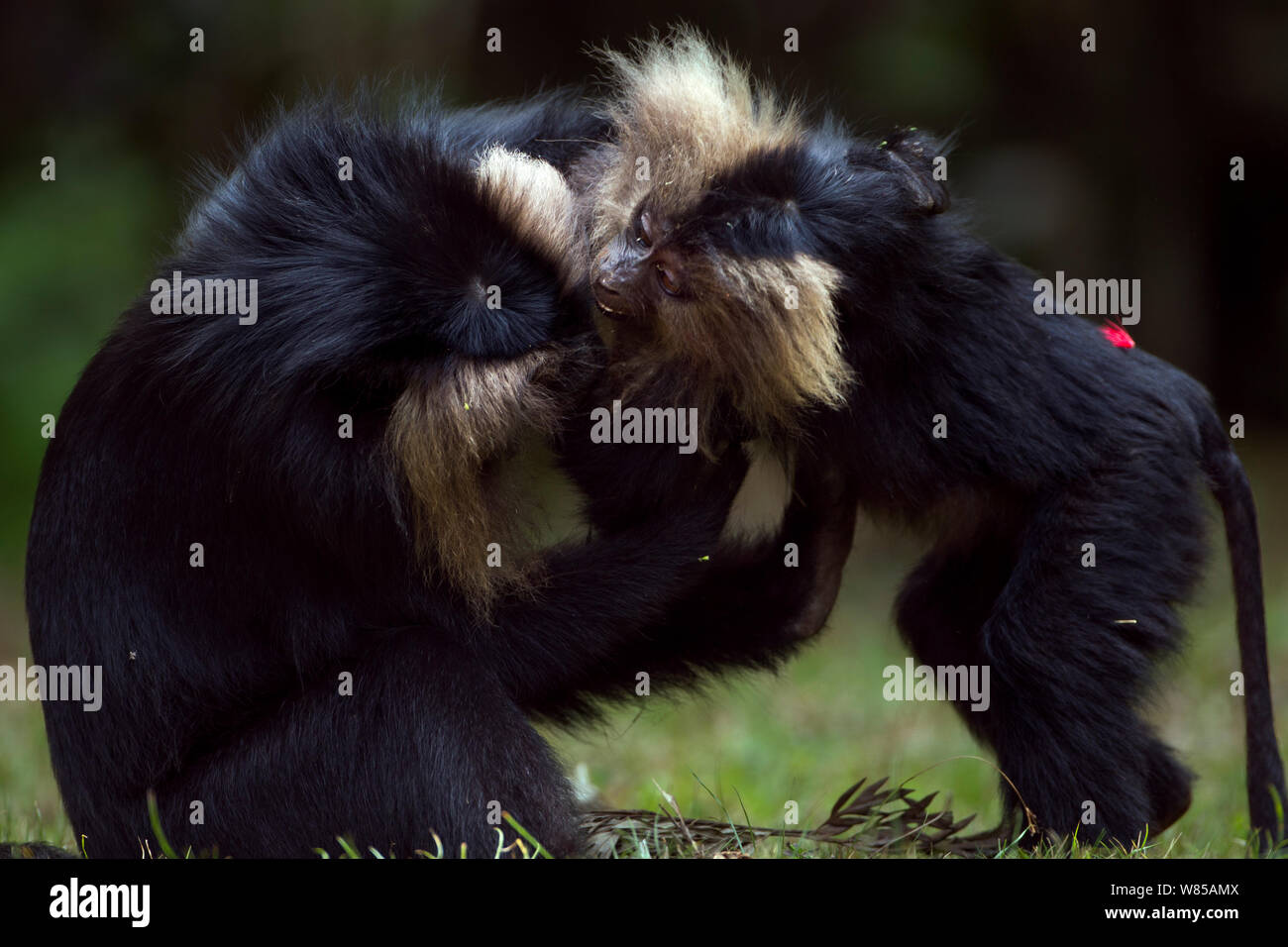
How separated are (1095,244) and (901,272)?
29.9 ft

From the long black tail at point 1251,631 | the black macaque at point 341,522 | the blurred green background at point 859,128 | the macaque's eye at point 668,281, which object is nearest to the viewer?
the black macaque at point 341,522

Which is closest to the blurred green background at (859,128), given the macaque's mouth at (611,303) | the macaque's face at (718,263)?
the macaque's face at (718,263)

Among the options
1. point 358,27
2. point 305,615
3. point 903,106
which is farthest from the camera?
point 903,106

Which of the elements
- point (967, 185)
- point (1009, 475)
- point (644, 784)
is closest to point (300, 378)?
point (1009, 475)

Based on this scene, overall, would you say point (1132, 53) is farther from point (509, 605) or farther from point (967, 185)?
point (509, 605)

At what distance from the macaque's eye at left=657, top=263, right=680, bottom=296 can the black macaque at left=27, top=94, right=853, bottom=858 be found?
291 mm

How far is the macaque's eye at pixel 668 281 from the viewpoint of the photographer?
4.93 metres

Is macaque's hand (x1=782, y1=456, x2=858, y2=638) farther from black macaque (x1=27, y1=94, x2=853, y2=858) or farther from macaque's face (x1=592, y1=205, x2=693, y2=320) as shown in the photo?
macaque's face (x1=592, y1=205, x2=693, y2=320)

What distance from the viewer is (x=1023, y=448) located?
5.27 meters

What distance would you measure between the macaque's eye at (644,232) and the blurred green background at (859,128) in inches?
125

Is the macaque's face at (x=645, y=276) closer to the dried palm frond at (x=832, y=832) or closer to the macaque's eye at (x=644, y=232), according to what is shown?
the macaque's eye at (x=644, y=232)

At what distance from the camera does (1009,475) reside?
5.32m

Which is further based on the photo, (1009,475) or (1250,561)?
(1250,561)

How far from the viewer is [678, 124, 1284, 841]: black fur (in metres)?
4.94
